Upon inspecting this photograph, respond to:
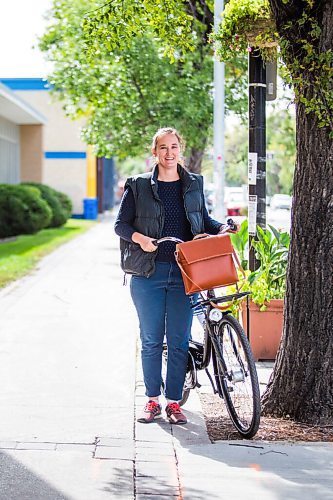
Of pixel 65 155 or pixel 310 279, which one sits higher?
pixel 65 155

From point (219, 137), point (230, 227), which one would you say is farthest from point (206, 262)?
point (219, 137)

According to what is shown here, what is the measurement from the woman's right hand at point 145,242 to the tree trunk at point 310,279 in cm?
97

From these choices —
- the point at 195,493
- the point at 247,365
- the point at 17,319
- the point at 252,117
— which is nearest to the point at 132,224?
the point at 247,365

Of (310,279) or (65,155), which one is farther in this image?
(65,155)

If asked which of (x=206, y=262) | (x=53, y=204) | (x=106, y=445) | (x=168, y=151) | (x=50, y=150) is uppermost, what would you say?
(x=50, y=150)

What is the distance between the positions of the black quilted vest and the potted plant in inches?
92.4

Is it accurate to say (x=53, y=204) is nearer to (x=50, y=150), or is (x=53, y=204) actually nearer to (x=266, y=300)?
(x=50, y=150)

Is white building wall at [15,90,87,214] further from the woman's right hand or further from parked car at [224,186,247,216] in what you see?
the woman's right hand

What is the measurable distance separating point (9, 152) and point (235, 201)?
10.8 metres

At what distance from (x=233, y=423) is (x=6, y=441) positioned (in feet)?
4.54

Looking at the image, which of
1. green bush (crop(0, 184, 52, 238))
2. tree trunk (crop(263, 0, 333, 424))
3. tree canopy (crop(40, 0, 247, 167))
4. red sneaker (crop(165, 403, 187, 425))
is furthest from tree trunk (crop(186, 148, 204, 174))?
red sneaker (crop(165, 403, 187, 425))

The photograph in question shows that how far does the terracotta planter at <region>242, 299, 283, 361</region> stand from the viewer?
8438mm

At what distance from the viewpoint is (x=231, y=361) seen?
6.00 m

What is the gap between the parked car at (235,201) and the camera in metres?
39.0
